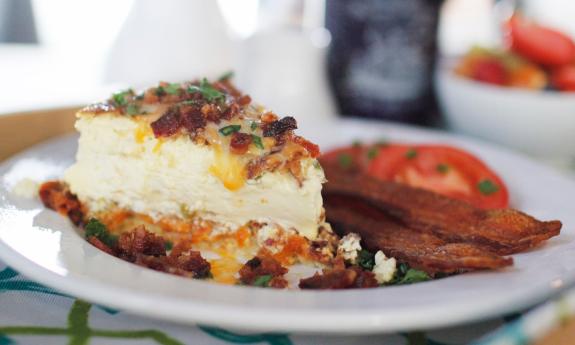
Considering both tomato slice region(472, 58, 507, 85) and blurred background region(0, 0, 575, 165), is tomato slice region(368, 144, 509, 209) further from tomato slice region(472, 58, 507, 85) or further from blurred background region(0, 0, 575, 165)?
tomato slice region(472, 58, 507, 85)

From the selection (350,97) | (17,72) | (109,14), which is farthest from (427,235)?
(109,14)

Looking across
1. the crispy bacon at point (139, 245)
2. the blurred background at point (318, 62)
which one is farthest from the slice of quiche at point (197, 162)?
the blurred background at point (318, 62)

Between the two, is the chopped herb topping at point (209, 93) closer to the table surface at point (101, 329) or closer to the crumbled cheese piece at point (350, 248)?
the crumbled cheese piece at point (350, 248)

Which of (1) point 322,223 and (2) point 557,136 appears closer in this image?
(1) point 322,223

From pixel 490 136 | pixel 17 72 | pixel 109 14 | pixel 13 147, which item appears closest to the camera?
pixel 13 147

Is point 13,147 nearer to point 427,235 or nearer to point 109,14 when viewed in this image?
point 427,235

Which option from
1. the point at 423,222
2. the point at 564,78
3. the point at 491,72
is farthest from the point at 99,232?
the point at 564,78
